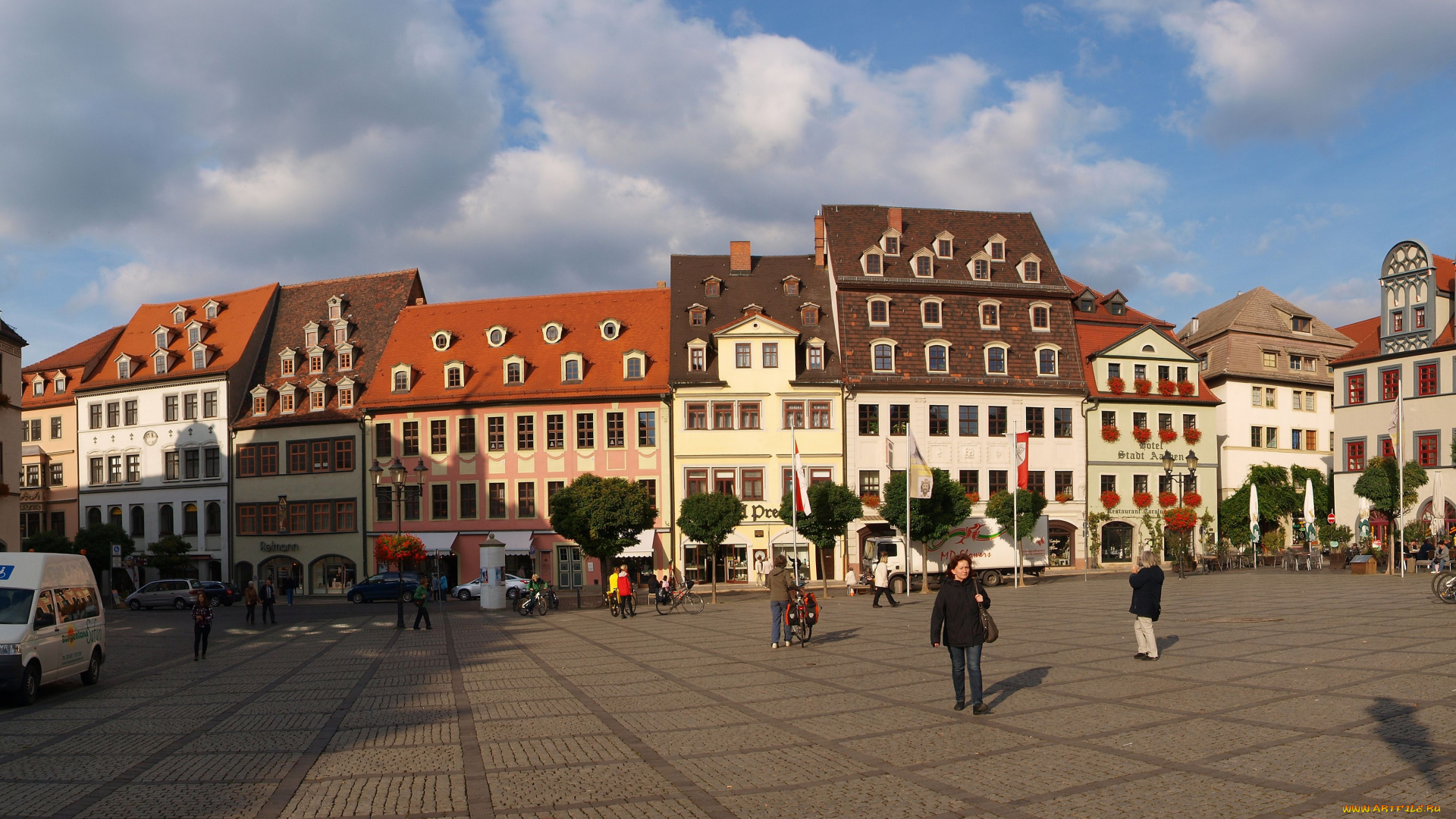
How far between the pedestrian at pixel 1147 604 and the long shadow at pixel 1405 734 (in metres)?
4.17

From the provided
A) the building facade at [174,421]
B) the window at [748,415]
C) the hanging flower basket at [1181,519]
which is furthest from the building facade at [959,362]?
the building facade at [174,421]

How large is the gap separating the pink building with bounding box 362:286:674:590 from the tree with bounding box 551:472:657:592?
17.8 ft

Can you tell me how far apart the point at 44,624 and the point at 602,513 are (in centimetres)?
2739

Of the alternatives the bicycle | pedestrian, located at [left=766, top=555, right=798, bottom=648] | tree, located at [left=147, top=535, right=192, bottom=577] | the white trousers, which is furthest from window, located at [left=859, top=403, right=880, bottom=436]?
tree, located at [left=147, top=535, right=192, bottom=577]

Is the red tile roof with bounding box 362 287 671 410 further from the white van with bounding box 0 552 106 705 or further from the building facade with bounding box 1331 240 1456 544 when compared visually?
the building facade with bounding box 1331 240 1456 544

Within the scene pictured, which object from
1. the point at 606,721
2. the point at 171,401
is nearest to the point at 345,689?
the point at 606,721

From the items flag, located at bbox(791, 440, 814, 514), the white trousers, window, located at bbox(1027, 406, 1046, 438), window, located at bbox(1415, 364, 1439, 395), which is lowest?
the white trousers

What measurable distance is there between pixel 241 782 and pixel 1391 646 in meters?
16.7

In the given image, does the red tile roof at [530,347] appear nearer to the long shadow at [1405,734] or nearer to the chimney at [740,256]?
the chimney at [740,256]

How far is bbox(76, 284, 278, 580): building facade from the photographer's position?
199 ft

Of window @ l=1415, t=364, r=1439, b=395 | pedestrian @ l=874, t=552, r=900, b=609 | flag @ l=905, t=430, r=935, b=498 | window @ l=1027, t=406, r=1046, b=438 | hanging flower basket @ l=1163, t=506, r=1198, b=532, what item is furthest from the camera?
window @ l=1027, t=406, r=1046, b=438

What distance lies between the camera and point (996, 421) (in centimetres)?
5319

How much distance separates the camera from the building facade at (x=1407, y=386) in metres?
52.4

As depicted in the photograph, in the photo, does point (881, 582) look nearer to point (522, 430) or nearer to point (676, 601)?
point (676, 601)
